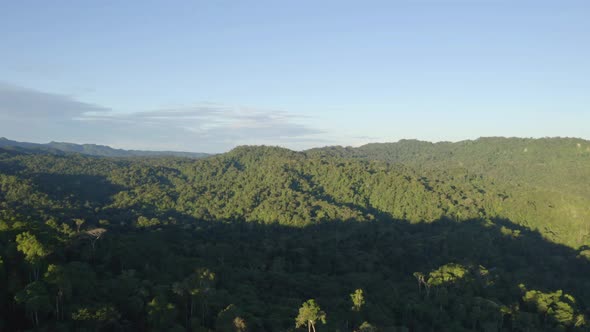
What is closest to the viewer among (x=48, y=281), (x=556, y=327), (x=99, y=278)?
(x=48, y=281)

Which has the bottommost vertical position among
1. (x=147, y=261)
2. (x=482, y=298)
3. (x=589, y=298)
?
(x=589, y=298)

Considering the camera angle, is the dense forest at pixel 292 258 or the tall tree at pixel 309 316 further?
the tall tree at pixel 309 316

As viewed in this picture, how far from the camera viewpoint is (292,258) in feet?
241

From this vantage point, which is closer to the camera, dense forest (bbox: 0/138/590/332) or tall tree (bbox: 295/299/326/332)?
dense forest (bbox: 0/138/590/332)

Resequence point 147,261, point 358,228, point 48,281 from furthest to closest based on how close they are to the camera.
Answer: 1. point 358,228
2. point 147,261
3. point 48,281

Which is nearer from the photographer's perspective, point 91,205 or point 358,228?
point 358,228

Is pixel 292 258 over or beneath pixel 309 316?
beneath

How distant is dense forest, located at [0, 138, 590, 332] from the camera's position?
3550 centimetres

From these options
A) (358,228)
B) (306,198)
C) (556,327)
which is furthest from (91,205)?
(556,327)

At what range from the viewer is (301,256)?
74062 mm

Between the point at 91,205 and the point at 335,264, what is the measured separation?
9355 cm

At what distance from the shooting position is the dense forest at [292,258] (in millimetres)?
35500

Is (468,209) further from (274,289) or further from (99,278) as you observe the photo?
(99,278)

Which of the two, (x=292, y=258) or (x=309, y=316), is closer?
(x=309, y=316)
